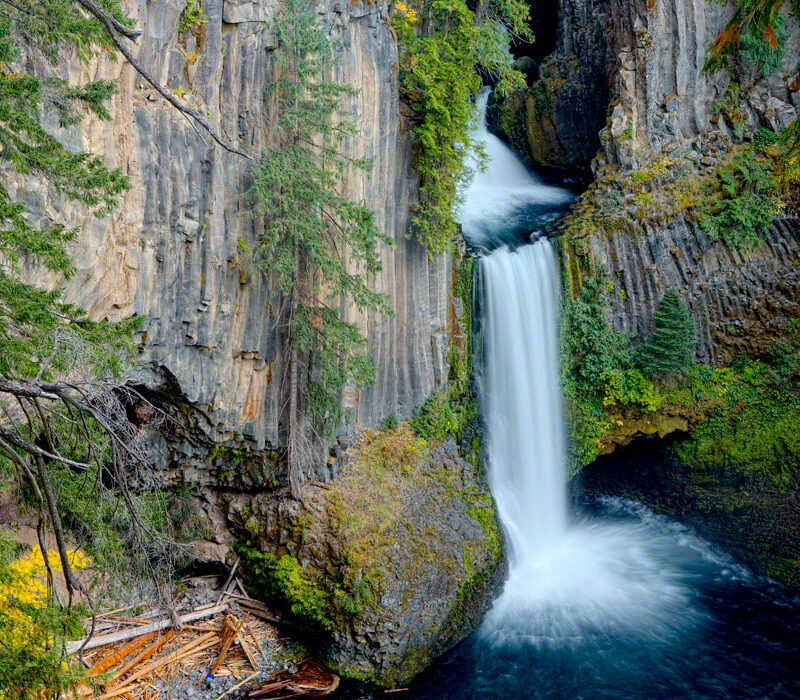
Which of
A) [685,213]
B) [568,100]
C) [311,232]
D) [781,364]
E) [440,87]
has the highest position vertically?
[568,100]

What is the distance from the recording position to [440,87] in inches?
449

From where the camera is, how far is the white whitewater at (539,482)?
11688mm

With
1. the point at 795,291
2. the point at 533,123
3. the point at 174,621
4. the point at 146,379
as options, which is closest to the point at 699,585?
the point at 795,291

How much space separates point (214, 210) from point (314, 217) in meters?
1.53

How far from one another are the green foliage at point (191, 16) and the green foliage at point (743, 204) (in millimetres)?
12207

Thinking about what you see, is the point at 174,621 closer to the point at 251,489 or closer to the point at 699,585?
the point at 251,489

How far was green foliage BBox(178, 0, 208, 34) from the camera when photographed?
27.4 feet

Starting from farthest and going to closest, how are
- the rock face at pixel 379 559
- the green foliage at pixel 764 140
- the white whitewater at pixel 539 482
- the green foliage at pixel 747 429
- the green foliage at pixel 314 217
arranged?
the green foliage at pixel 764 140 < the green foliage at pixel 747 429 < the white whitewater at pixel 539 482 < the rock face at pixel 379 559 < the green foliage at pixel 314 217

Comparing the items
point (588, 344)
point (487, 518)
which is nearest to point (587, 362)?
point (588, 344)

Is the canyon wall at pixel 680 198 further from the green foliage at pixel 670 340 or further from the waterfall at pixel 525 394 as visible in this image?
the waterfall at pixel 525 394

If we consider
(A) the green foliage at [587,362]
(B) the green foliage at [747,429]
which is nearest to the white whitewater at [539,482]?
(A) the green foliage at [587,362]

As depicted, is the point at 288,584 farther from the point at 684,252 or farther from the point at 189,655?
the point at 684,252

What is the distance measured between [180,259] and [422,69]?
20.5ft

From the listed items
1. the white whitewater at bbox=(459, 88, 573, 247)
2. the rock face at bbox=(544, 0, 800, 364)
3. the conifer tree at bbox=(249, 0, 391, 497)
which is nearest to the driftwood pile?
the conifer tree at bbox=(249, 0, 391, 497)
